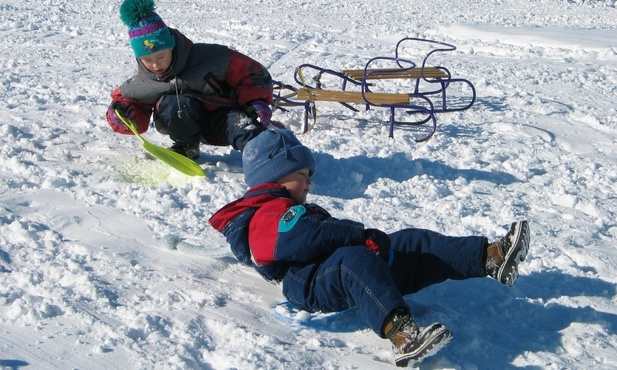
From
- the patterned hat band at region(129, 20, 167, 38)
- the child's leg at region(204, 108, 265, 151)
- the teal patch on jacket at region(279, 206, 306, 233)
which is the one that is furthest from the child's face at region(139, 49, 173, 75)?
the teal patch on jacket at region(279, 206, 306, 233)

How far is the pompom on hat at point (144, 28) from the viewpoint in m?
3.99

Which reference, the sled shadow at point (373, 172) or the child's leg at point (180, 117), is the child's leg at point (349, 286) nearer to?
the sled shadow at point (373, 172)

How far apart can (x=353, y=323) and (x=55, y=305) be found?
1.09 meters

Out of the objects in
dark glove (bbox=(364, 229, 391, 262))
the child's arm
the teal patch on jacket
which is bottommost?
dark glove (bbox=(364, 229, 391, 262))

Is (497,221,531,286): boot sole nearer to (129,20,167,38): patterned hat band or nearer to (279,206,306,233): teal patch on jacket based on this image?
(279,206,306,233): teal patch on jacket

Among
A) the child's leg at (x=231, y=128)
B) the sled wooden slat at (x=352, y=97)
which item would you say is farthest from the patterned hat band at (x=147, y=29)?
the sled wooden slat at (x=352, y=97)

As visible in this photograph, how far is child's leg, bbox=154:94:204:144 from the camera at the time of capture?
13.8 ft

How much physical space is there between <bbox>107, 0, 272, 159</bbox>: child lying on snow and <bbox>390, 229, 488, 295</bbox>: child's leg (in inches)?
61.4

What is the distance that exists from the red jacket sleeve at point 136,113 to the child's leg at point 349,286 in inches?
79.1

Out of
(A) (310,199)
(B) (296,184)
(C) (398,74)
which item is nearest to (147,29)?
(A) (310,199)

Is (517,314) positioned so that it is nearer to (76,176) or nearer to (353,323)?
(353,323)

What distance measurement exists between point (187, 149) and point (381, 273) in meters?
2.26

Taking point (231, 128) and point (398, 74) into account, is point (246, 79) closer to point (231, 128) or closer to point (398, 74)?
point (231, 128)

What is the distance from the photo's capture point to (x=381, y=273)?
2.47 metres
